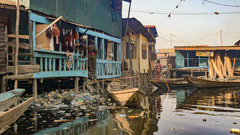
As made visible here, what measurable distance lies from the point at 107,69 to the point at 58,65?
408 cm

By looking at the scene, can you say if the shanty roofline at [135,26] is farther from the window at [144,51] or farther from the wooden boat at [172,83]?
the wooden boat at [172,83]

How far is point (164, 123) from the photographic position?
5945 millimetres

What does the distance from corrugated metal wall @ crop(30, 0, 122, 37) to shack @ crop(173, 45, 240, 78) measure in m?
11.3

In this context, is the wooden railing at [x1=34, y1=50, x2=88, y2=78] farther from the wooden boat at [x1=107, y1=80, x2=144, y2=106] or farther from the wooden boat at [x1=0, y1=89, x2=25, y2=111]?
the wooden boat at [x1=107, y1=80, x2=144, y2=106]

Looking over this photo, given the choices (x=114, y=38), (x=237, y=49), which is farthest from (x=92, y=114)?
(x=237, y=49)

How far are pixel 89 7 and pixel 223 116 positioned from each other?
8.71 meters

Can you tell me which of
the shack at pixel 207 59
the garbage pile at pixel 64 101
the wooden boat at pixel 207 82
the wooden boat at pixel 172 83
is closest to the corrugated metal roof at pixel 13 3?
the garbage pile at pixel 64 101

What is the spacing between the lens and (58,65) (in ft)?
31.0

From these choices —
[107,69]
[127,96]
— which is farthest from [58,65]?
[107,69]

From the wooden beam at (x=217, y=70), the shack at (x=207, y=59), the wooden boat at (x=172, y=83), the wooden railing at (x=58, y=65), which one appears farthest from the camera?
the shack at (x=207, y=59)

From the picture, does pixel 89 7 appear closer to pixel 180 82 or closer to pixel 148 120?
pixel 148 120

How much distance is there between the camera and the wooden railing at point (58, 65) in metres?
7.86

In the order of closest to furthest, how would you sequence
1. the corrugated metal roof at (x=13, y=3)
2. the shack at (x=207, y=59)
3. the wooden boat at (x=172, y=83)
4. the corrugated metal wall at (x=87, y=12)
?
the corrugated metal roof at (x=13, y=3), the corrugated metal wall at (x=87, y=12), the wooden boat at (x=172, y=83), the shack at (x=207, y=59)

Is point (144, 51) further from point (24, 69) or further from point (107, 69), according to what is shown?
point (24, 69)
